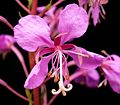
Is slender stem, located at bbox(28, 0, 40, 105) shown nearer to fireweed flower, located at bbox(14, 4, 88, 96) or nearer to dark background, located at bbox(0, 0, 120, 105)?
fireweed flower, located at bbox(14, 4, 88, 96)

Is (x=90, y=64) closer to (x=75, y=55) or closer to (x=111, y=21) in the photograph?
(x=75, y=55)

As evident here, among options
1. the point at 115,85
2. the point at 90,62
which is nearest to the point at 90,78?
the point at 115,85

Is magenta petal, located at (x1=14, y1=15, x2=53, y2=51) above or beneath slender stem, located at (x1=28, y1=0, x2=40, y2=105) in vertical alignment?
above

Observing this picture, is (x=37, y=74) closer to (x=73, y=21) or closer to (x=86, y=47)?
(x=73, y=21)

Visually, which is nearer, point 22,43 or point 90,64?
point 22,43

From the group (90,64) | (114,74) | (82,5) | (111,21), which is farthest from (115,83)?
(111,21)

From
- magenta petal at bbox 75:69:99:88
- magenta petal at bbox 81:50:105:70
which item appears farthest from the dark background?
magenta petal at bbox 81:50:105:70
